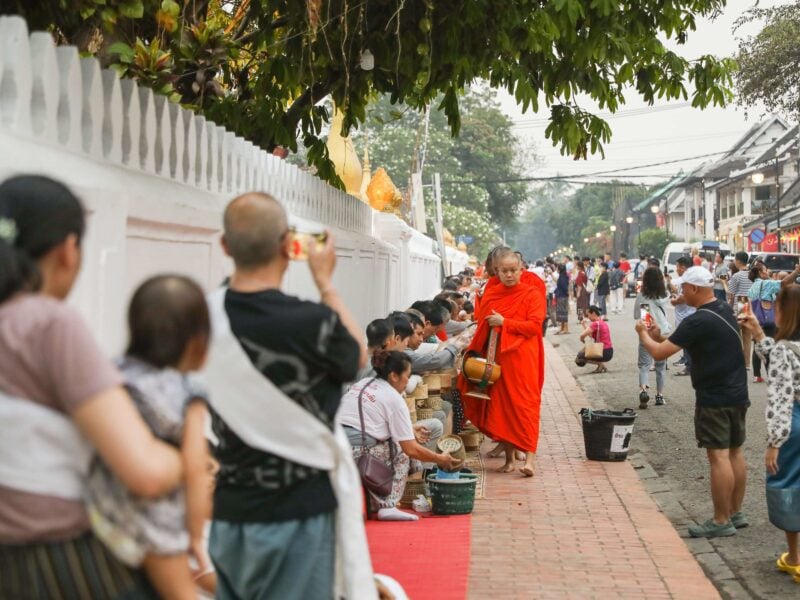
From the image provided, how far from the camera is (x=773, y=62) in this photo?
24078 mm

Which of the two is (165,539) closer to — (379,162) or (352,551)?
(352,551)

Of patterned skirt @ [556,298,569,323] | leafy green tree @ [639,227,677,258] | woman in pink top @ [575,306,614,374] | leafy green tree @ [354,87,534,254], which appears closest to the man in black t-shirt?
woman in pink top @ [575,306,614,374]

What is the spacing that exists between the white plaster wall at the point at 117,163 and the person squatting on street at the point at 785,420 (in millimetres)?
2903

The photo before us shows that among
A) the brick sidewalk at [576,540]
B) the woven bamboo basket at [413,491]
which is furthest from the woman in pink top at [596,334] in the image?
the woven bamboo basket at [413,491]

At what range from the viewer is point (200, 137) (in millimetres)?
6098

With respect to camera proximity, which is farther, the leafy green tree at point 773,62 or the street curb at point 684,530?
the leafy green tree at point 773,62

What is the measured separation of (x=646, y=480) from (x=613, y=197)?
12208cm

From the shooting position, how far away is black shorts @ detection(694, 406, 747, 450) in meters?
7.82

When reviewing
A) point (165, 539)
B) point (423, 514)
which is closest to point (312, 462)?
point (165, 539)

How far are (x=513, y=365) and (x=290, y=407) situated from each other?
698 cm

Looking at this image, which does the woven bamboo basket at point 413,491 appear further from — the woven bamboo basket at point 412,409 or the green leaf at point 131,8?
the green leaf at point 131,8

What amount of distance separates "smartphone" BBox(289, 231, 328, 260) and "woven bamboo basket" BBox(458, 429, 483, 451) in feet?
24.9

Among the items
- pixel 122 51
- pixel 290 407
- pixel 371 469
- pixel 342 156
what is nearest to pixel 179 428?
pixel 290 407

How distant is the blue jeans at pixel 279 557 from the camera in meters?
3.79
